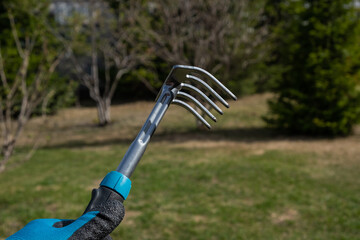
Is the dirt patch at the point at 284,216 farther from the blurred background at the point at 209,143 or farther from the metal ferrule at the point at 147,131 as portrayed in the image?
the metal ferrule at the point at 147,131

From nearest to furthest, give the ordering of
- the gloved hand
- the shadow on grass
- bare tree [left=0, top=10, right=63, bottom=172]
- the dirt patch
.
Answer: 1. the gloved hand
2. bare tree [left=0, top=10, right=63, bottom=172]
3. the dirt patch
4. the shadow on grass

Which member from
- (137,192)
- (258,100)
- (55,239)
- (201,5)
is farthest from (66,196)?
(258,100)

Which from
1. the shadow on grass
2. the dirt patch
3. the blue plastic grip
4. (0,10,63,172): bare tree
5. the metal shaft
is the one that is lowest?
the shadow on grass

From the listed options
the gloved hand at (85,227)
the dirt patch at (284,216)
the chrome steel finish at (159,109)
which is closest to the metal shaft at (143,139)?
the chrome steel finish at (159,109)

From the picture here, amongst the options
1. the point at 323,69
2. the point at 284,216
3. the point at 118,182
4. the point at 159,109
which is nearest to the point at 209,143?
the point at 323,69

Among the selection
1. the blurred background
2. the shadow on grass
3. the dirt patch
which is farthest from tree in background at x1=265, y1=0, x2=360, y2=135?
the dirt patch

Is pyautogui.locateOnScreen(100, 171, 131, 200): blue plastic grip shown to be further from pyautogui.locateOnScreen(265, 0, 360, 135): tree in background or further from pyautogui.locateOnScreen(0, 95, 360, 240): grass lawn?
pyautogui.locateOnScreen(265, 0, 360, 135): tree in background

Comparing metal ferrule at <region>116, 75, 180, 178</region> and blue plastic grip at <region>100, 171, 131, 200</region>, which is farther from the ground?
metal ferrule at <region>116, 75, 180, 178</region>

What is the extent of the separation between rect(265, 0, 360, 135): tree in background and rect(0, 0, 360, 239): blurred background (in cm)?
2

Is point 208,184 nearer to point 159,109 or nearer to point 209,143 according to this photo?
point 209,143

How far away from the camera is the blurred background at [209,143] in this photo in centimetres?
430

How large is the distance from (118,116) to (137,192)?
760cm

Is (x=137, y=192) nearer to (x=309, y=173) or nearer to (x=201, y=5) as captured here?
(x=309, y=173)

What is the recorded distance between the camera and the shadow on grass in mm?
8320
